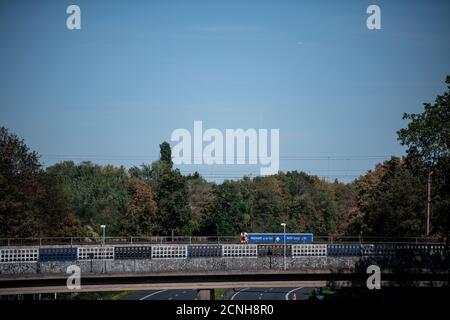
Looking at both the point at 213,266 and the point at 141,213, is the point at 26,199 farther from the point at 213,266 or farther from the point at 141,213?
the point at 213,266

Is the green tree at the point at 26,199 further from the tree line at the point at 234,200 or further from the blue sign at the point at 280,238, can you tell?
the blue sign at the point at 280,238

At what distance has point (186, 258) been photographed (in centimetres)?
4956

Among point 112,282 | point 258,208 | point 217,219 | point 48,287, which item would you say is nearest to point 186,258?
point 112,282

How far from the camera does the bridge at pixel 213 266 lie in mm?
46625

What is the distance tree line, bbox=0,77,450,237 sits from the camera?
6106 centimetres

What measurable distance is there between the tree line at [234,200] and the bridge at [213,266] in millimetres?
9925

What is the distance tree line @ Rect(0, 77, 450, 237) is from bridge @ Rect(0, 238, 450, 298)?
9.93 metres

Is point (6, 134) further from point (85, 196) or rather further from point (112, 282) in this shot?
point (85, 196)

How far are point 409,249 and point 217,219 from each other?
181 feet

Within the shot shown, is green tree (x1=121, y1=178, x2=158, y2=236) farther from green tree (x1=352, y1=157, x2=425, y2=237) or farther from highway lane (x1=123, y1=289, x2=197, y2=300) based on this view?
green tree (x1=352, y1=157, x2=425, y2=237)

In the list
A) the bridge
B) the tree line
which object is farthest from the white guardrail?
the tree line

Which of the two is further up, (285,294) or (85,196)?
(85,196)

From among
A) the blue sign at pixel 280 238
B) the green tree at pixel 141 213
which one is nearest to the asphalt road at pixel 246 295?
the green tree at pixel 141 213
